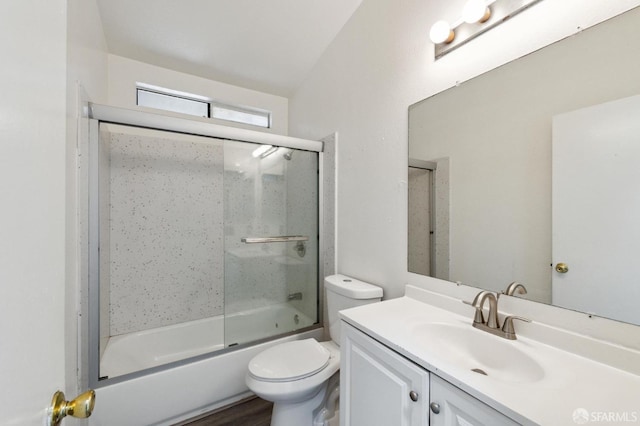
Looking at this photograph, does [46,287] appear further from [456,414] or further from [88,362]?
[88,362]

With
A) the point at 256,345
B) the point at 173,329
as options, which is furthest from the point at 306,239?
the point at 173,329

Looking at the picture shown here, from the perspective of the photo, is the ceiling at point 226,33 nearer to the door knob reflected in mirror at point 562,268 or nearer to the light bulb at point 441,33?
the light bulb at point 441,33

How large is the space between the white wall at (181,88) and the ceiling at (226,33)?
0.06m

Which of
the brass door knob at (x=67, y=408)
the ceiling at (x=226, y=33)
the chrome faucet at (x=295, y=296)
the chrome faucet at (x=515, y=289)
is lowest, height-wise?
the chrome faucet at (x=295, y=296)

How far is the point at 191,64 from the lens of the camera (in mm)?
2277

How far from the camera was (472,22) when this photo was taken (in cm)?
113

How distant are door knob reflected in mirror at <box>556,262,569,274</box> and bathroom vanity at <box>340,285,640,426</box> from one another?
0.63 feet

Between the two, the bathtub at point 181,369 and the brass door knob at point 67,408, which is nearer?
the brass door knob at point 67,408

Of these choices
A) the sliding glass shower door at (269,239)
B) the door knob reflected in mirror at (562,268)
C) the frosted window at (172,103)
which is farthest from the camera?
the frosted window at (172,103)

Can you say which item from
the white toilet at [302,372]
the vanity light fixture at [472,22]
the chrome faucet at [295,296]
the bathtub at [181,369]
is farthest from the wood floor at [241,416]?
the vanity light fixture at [472,22]

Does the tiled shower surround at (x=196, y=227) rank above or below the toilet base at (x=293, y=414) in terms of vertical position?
above

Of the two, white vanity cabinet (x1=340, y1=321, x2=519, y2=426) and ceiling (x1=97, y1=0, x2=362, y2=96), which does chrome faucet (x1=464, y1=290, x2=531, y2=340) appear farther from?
ceiling (x1=97, y1=0, x2=362, y2=96)

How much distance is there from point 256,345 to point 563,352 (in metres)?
1.75

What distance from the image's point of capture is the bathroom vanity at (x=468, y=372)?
65cm
